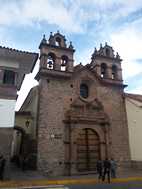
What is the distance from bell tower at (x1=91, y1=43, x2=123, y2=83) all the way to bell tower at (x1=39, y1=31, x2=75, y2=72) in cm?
270

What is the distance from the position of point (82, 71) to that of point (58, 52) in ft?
8.68

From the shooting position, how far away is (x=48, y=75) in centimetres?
1603

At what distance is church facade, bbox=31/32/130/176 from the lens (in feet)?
48.2

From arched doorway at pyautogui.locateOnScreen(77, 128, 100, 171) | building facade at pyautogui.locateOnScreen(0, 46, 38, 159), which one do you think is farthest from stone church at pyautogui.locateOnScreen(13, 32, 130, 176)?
building facade at pyautogui.locateOnScreen(0, 46, 38, 159)

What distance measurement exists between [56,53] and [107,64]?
521 centimetres

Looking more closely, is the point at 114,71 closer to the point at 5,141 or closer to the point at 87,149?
the point at 87,149

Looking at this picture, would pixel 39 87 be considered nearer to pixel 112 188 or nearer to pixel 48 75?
pixel 48 75

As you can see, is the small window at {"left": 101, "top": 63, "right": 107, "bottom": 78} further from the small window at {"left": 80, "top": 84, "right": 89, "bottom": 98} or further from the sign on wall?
the sign on wall

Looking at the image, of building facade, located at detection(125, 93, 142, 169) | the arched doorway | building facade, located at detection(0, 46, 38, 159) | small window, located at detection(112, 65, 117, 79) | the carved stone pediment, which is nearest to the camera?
building facade, located at detection(0, 46, 38, 159)

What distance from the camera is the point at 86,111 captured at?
16.6m

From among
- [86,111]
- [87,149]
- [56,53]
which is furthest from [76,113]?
[56,53]

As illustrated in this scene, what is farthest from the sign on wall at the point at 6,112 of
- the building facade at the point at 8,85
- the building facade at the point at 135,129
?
the building facade at the point at 135,129

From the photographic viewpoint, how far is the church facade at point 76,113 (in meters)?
14.7

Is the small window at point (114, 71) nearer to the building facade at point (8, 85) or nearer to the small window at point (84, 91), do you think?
the small window at point (84, 91)
